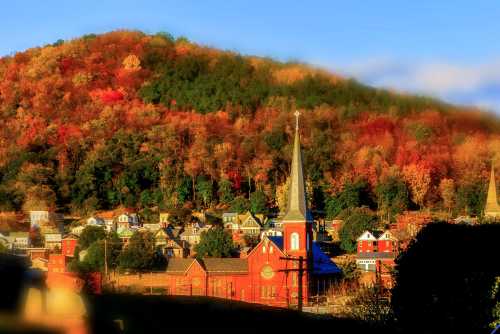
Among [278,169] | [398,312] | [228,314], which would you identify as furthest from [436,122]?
[228,314]

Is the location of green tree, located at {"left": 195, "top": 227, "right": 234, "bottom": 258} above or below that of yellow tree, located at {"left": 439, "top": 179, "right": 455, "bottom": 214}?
below

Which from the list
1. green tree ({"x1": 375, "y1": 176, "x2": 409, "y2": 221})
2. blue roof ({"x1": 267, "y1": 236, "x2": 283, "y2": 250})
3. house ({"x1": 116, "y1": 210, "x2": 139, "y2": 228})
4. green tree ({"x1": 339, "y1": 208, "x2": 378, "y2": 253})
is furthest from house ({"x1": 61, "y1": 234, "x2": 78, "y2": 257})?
green tree ({"x1": 375, "y1": 176, "x2": 409, "y2": 221})

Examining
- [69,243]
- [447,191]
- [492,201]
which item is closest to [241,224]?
[69,243]

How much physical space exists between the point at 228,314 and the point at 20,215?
205 feet

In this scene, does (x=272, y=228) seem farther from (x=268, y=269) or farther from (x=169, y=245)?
(x=268, y=269)

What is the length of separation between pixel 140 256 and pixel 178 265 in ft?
8.11

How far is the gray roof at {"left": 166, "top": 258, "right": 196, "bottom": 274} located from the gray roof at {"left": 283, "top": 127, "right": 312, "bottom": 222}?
5.88m

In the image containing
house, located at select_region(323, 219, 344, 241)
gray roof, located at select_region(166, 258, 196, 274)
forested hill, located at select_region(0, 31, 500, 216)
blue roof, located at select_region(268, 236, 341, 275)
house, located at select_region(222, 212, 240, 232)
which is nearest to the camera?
blue roof, located at select_region(268, 236, 341, 275)

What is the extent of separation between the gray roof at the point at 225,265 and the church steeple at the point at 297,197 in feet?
11.9

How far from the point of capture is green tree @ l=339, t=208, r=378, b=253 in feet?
175

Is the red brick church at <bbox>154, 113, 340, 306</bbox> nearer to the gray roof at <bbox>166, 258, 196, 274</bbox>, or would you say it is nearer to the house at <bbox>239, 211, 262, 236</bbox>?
the gray roof at <bbox>166, 258, 196, 274</bbox>

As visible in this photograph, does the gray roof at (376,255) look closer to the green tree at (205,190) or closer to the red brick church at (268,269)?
the red brick church at (268,269)

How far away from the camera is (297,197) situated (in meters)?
48.0

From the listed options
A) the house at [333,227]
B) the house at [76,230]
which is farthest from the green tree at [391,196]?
the house at [76,230]
